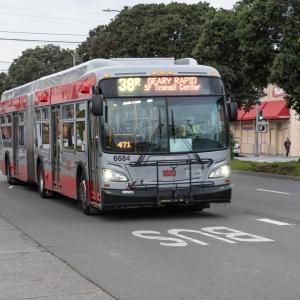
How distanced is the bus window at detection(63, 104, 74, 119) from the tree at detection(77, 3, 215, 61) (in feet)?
91.6

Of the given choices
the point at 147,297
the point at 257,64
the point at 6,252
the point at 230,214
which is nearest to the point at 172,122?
the point at 230,214

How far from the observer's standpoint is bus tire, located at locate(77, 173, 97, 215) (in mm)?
13602

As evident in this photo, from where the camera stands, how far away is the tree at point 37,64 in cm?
8800

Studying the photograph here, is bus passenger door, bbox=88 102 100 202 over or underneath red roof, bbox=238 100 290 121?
underneath

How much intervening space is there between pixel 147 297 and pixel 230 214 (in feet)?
23.4

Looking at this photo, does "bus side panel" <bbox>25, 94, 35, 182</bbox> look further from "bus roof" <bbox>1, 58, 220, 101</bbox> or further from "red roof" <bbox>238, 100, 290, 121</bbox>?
"red roof" <bbox>238, 100, 290, 121</bbox>

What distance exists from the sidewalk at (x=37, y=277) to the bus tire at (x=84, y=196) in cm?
354

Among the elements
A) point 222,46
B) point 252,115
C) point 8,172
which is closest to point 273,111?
point 252,115

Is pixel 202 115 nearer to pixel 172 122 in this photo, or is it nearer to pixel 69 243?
pixel 172 122

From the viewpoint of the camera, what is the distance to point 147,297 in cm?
671

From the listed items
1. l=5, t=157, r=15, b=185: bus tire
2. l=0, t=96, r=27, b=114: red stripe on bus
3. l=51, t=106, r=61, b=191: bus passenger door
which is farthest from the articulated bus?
l=5, t=157, r=15, b=185: bus tire

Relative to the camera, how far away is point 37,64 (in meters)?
88.6

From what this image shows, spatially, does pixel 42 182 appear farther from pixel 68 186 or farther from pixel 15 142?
pixel 15 142

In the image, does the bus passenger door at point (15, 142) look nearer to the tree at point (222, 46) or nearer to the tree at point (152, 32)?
the tree at point (222, 46)
